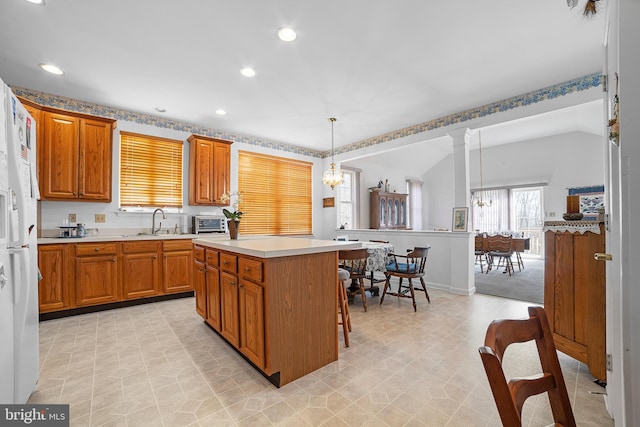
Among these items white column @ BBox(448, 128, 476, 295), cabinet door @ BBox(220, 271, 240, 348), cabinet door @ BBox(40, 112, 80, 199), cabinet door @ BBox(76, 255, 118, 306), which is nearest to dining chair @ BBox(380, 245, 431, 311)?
white column @ BBox(448, 128, 476, 295)

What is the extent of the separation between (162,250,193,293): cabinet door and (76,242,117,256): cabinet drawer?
24.9 inches

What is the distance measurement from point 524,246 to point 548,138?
329 centimetres

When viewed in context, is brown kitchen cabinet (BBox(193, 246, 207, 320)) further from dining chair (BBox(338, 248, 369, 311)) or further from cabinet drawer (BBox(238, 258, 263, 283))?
dining chair (BBox(338, 248, 369, 311))

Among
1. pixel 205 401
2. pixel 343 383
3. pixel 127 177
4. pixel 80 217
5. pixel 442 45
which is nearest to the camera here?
pixel 205 401

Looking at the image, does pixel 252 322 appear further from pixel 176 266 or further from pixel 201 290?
pixel 176 266

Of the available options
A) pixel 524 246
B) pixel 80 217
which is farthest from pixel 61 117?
pixel 524 246

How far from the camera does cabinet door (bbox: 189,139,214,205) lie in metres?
4.55

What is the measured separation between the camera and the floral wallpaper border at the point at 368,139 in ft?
11.2

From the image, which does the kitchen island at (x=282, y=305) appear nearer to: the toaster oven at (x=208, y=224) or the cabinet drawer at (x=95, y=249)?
the cabinet drawer at (x=95, y=249)

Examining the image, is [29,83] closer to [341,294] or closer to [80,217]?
[80,217]

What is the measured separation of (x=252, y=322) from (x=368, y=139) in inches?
181

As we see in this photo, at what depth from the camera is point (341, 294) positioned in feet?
8.75

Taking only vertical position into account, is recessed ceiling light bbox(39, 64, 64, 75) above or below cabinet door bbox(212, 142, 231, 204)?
above

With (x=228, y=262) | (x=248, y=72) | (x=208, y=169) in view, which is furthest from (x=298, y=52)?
(x=208, y=169)
